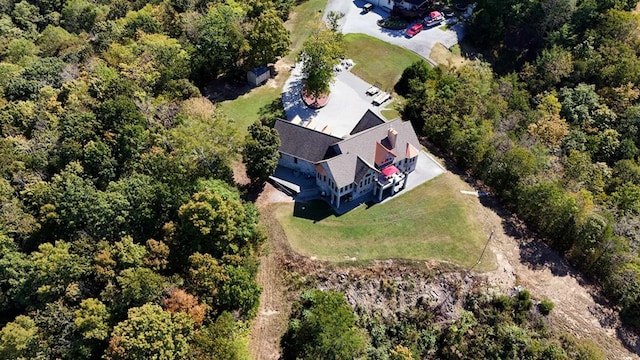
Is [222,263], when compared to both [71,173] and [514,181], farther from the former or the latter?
[514,181]

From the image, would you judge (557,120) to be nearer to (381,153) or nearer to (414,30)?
(381,153)

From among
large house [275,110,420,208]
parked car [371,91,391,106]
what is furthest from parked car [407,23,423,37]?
large house [275,110,420,208]

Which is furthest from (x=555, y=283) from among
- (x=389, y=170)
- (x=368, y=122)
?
(x=368, y=122)

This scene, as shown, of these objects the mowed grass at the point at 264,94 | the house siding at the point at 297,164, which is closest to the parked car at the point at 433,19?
the mowed grass at the point at 264,94

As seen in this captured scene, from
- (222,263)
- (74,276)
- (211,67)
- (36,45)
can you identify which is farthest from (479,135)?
(36,45)

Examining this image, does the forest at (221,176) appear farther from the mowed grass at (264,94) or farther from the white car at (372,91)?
the white car at (372,91)

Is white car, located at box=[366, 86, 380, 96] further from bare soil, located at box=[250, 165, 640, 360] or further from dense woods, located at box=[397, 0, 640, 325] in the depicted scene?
bare soil, located at box=[250, 165, 640, 360]
